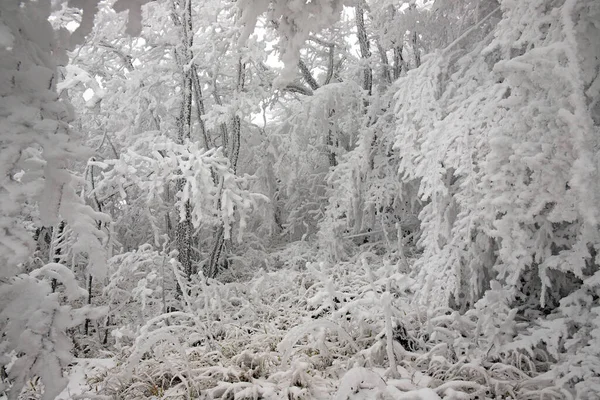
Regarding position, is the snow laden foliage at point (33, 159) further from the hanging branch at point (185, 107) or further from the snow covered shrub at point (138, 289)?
the hanging branch at point (185, 107)

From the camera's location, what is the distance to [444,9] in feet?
16.1

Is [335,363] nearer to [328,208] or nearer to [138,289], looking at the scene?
[138,289]

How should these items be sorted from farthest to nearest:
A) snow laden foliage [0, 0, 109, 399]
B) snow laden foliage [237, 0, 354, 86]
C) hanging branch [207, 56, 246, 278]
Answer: hanging branch [207, 56, 246, 278] < snow laden foliage [237, 0, 354, 86] < snow laden foliage [0, 0, 109, 399]

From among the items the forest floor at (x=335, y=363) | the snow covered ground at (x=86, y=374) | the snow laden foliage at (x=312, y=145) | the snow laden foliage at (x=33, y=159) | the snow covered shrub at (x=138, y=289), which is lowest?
the snow covered ground at (x=86, y=374)

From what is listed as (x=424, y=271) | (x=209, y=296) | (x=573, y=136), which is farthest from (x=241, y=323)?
(x=573, y=136)

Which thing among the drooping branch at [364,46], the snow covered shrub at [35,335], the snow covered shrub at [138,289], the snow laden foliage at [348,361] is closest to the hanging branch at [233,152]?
the snow covered shrub at [138,289]

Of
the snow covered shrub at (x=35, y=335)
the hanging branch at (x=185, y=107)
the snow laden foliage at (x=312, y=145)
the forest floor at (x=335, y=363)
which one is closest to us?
the snow covered shrub at (x=35, y=335)

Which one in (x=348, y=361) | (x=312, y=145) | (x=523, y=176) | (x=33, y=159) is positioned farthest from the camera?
(x=312, y=145)

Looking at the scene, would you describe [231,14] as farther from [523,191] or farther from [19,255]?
[19,255]

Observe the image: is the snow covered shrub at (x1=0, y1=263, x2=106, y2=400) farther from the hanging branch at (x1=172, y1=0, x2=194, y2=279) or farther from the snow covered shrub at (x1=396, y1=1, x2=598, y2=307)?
the hanging branch at (x1=172, y1=0, x2=194, y2=279)

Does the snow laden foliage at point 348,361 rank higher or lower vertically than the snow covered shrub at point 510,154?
lower

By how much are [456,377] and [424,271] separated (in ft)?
4.42

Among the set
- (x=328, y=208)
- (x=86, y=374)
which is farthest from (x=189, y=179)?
(x=328, y=208)

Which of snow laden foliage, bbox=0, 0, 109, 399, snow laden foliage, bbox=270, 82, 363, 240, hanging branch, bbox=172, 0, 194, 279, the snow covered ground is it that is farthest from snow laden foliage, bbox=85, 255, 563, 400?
snow laden foliage, bbox=270, 82, 363, 240
